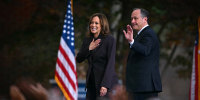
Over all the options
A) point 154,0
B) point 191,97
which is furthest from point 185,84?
point 191,97

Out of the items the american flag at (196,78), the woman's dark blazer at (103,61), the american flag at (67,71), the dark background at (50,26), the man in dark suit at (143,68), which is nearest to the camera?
the man in dark suit at (143,68)

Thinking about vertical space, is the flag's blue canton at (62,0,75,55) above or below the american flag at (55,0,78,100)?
above

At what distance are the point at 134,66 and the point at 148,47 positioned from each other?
28cm

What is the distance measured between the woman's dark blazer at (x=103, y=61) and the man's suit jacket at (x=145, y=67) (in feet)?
0.91

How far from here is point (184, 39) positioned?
697 inches

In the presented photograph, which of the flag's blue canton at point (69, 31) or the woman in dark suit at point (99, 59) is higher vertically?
the flag's blue canton at point (69, 31)

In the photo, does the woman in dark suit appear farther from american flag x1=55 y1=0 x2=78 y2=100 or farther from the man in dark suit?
american flag x1=55 y1=0 x2=78 y2=100

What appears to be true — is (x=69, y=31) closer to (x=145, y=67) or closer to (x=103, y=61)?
(x=103, y=61)

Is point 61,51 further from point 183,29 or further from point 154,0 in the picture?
point 183,29

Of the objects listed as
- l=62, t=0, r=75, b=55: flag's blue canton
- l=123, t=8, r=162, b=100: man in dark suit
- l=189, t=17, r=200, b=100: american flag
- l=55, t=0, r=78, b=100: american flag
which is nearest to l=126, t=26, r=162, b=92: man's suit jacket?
l=123, t=8, r=162, b=100: man in dark suit

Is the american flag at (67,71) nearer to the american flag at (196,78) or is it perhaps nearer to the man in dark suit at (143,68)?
the american flag at (196,78)

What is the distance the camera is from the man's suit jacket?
564 cm

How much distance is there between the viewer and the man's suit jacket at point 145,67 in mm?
5641

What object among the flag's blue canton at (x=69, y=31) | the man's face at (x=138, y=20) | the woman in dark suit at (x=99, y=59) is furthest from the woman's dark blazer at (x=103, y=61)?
the flag's blue canton at (x=69, y=31)
